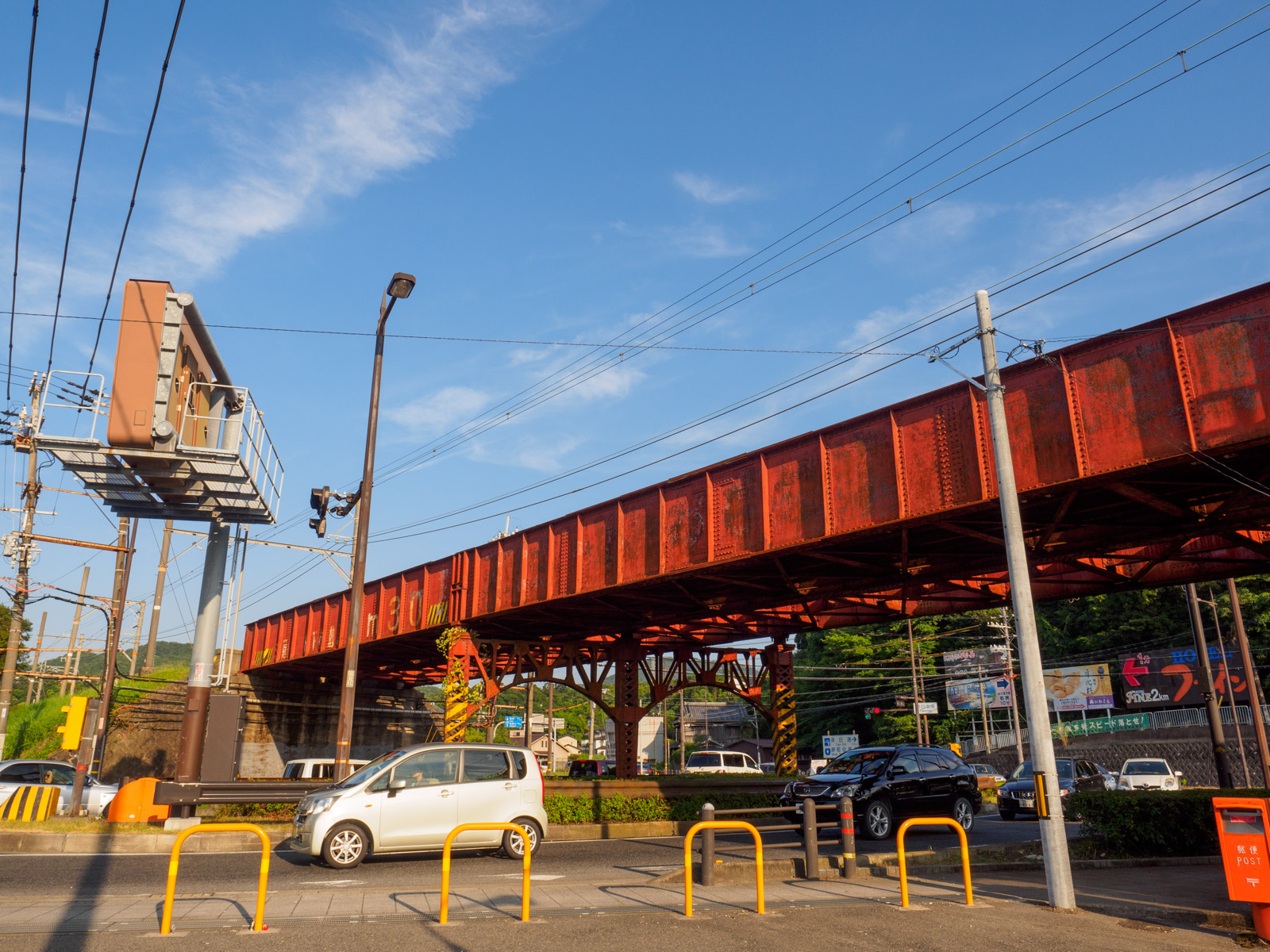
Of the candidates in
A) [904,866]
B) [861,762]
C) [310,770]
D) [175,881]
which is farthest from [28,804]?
[904,866]

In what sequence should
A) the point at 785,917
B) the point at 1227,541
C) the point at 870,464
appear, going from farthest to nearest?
the point at 1227,541 → the point at 870,464 → the point at 785,917

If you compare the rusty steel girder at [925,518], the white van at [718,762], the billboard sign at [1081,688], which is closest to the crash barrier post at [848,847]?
the rusty steel girder at [925,518]

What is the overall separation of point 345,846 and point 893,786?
34.7 feet

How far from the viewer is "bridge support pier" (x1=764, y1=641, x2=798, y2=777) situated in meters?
28.8

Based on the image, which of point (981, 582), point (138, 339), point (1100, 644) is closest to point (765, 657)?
point (981, 582)

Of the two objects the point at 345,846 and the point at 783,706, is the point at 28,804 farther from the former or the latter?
the point at 783,706

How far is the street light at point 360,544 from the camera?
16.8 meters

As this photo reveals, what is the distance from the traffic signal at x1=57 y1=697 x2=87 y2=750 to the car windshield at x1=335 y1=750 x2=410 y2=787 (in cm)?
806

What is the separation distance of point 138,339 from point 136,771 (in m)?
30.8

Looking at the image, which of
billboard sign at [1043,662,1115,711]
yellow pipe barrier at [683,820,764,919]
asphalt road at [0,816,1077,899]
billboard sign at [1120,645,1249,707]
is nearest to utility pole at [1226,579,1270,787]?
asphalt road at [0,816,1077,899]

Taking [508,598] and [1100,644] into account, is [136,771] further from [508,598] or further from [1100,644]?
[1100,644]

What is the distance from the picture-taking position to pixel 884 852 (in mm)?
15758

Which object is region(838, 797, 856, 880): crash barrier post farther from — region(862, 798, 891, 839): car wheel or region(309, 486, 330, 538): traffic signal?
region(309, 486, 330, 538): traffic signal

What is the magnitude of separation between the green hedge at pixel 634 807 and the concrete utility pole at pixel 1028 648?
9.47 meters
